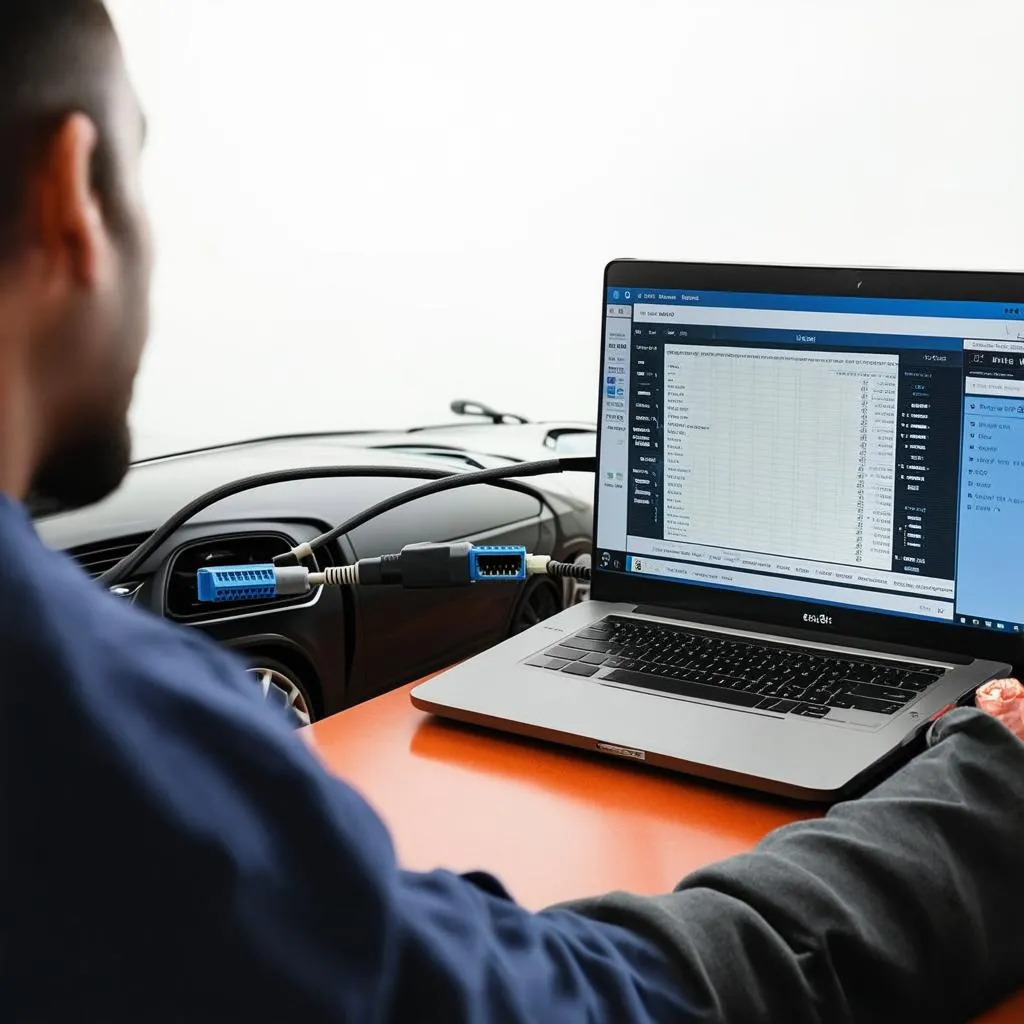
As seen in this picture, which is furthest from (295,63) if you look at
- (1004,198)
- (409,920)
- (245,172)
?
(409,920)

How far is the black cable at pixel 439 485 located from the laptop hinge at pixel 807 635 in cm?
15

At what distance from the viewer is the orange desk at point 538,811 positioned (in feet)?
2.57

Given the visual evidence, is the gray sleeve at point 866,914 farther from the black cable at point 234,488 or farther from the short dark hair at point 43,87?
the black cable at point 234,488

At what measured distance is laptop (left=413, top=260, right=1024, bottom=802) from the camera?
93cm

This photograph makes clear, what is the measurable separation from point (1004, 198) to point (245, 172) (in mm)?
909

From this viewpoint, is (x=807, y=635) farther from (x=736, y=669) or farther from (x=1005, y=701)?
(x=1005, y=701)

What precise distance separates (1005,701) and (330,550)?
613 mm

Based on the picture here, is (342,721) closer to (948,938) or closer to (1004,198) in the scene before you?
(948,938)

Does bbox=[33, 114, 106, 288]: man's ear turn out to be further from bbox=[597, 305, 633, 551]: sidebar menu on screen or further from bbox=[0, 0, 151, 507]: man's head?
bbox=[597, 305, 633, 551]: sidebar menu on screen

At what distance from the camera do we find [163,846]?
16.2 inches

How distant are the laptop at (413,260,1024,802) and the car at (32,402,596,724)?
183 mm

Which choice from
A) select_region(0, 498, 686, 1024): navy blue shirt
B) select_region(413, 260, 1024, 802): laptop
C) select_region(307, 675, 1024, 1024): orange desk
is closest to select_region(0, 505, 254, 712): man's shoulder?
select_region(0, 498, 686, 1024): navy blue shirt

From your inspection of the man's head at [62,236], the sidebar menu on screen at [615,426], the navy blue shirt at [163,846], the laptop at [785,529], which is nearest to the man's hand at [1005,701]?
the laptop at [785,529]

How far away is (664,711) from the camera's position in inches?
37.0
